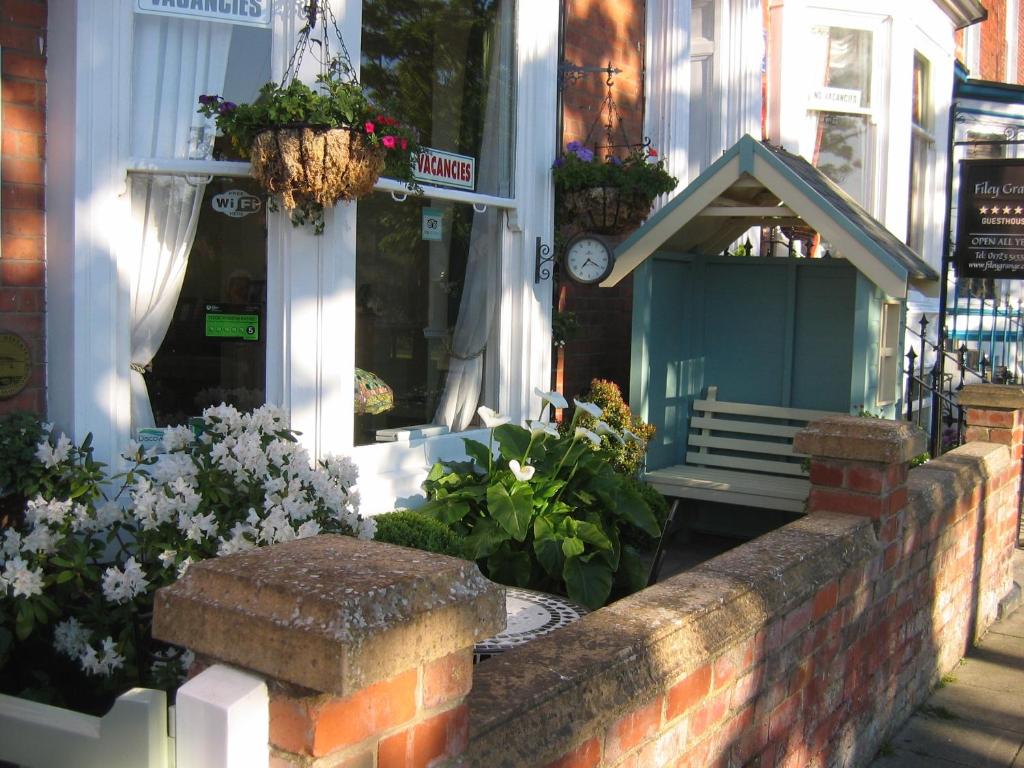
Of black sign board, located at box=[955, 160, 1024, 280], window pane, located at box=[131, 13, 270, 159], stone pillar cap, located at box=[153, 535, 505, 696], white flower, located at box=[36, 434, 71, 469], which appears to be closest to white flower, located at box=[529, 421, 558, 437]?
window pane, located at box=[131, 13, 270, 159]

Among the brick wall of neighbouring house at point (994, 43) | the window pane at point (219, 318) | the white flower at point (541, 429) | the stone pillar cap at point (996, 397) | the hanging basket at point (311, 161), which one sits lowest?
the white flower at point (541, 429)

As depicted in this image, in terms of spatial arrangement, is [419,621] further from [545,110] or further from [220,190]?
[545,110]

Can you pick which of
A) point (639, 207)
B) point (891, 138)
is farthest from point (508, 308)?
point (891, 138)

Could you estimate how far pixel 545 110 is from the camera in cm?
614

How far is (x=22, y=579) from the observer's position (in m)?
3.06

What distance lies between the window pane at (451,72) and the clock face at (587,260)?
1.85 ft

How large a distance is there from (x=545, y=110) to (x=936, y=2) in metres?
5.99

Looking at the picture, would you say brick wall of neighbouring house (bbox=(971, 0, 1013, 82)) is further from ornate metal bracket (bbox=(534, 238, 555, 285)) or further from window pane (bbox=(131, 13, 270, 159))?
window pane (bbox=(131, 13, 270, 159))

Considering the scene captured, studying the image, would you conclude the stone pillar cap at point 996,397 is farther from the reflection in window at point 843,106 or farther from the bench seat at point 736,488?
the reflection in window at point 843,106

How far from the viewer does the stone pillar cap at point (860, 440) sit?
412 cm

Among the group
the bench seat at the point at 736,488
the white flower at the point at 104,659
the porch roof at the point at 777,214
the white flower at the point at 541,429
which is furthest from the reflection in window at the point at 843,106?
the white flower at the point at 104,659

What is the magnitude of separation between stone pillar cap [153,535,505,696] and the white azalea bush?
1.39 metres

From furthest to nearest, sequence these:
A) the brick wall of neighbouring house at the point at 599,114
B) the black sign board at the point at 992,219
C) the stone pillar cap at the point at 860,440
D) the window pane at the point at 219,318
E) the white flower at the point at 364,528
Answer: the black sign board at the point at 992,219 < the brick wall of neighbouring house at the point at 599,114 < the window pane at the point at 219,318 < the stone pillar cap at the point at 860,440 < the white flower at the point at 364,528

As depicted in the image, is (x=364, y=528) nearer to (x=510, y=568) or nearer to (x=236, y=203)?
(x=510, y=568)
